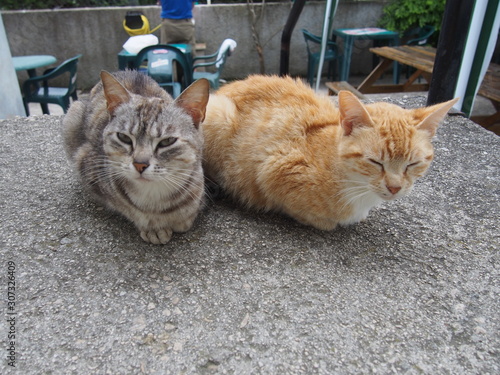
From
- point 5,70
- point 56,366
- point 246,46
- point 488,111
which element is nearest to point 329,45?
point 246,46

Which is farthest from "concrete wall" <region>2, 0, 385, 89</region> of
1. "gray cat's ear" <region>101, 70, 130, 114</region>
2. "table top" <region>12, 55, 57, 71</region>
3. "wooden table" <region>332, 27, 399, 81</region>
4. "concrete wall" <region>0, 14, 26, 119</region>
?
"gray cat's ear" <region>101, 70, 130, 114</region>

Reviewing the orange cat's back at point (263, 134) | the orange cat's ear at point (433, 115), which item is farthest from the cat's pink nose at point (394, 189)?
the orange cat's back at point (263, 134)

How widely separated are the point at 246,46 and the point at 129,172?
7.48 m

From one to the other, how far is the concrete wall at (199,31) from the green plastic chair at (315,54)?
34 centimetres

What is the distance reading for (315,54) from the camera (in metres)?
7.91

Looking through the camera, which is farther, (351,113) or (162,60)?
(162,60)

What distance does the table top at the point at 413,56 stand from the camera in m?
5.46

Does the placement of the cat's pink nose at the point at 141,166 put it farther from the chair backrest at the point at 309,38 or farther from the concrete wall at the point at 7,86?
the chair backrest at the point at 309,38

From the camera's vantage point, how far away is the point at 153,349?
4.85 ft

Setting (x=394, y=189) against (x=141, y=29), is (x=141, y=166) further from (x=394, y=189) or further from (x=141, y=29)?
(x=141, y=29)

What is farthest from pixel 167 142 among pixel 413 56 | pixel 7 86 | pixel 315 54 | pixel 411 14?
pixel 411 14

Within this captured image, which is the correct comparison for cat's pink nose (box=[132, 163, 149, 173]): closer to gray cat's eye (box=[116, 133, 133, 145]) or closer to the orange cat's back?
gray cat's eye (box=[116, 133, 133, 145])

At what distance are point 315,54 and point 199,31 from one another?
2585 millimetres

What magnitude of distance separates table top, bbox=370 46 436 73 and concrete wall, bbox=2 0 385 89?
1887 millimetres
